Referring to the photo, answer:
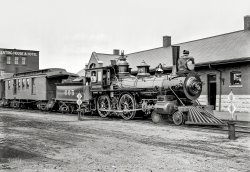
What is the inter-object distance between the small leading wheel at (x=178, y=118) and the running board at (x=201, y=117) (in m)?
0.27

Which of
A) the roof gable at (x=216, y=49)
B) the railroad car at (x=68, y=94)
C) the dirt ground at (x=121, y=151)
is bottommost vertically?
the dirt ground at (x=121, y=151)

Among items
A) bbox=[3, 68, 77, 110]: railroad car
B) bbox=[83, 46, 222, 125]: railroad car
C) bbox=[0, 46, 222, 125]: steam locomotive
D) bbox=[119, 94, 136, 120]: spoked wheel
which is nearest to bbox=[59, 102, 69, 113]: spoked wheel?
bbox=[0, 46, 222, 125]: steam locomotive

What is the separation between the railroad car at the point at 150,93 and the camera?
13197 mm

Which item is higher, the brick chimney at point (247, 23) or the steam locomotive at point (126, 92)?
the brick chimney at point (247, 23)

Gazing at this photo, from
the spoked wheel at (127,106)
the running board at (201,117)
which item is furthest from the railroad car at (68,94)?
the running board at (201,117)

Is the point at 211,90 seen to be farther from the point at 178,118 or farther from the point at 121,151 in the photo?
the point at 121,151

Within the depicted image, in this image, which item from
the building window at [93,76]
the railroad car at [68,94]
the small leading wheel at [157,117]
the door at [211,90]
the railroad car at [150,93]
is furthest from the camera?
the door at [211,90]

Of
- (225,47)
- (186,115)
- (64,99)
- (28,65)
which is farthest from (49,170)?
(28,65)

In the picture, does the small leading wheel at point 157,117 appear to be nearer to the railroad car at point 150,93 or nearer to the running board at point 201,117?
the railroad car at point 150,93

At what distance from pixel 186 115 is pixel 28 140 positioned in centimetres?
665

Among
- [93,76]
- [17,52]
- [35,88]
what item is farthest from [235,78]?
[17,52]

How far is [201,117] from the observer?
40.7 ft

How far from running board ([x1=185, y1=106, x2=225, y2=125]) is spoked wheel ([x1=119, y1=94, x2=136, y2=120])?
3417 millimetres

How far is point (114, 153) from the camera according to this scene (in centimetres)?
706
